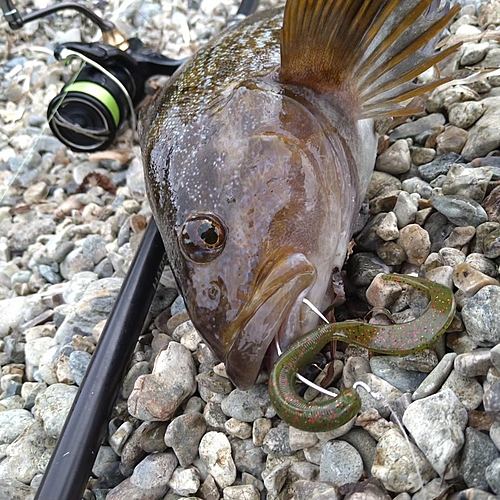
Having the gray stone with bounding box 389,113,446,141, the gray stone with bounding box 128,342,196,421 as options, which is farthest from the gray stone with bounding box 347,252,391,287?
the gray stone with bounding box 389,113,446,141

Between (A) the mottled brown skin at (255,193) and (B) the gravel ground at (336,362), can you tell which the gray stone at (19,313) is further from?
(A) the mottled brown skin at (255,193)

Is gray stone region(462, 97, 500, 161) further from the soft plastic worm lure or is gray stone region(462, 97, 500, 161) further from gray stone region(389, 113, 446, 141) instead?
the soft plastic worm lure

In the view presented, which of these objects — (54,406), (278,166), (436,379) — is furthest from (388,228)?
(54,406)

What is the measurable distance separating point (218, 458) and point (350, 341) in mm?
663

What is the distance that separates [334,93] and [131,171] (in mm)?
2122

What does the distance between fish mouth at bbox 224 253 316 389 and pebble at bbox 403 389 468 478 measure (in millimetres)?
456

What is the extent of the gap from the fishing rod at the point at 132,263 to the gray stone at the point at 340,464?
0.91 metres

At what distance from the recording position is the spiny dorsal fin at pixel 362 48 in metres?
1.99

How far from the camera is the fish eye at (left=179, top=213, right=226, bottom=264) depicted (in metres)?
1.94

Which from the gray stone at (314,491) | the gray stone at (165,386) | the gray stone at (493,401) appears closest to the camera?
the gray stone at (493,401)

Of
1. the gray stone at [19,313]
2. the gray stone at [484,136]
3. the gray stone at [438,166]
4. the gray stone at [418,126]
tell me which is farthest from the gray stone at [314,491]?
the gray stone at [19,313]

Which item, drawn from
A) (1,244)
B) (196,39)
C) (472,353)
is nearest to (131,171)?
(1,244)

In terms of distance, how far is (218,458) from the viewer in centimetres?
199

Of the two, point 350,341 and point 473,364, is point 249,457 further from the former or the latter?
point 473,364
